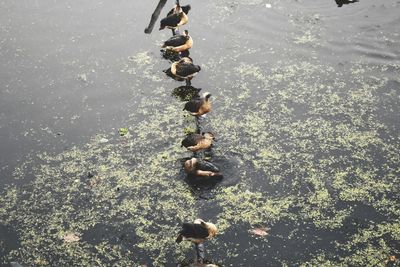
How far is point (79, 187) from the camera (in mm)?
4938

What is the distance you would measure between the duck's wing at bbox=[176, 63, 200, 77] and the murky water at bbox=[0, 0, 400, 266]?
0.28m

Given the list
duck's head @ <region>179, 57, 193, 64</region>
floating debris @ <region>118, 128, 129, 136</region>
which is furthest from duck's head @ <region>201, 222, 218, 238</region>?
duck's head @ <region>179, 57, 193, 64</region>

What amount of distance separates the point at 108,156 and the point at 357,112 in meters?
3.10

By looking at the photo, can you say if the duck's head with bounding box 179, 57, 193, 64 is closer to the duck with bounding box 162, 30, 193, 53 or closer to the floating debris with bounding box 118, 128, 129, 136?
the duck with bounding box 162, 30, 193, 53

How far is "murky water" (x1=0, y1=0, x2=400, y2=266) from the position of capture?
14.2 feet

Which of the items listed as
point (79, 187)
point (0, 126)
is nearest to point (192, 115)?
point (79, 187)

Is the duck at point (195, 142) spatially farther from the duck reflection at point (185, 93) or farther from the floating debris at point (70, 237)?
the floating debris at point (70, 237)

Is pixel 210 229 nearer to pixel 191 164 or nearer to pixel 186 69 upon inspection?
pixel 191 164

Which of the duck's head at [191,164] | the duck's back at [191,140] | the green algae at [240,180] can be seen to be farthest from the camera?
the duck's back at [191,140]

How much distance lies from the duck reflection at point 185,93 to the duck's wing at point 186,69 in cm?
23

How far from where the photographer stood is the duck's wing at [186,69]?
5.98 metres

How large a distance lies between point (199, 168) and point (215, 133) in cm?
81

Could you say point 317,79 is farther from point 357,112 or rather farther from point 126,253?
point 126,253

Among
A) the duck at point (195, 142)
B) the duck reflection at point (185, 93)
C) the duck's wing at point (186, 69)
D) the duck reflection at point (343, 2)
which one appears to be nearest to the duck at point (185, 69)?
the duck's wing at point (186, 69)
